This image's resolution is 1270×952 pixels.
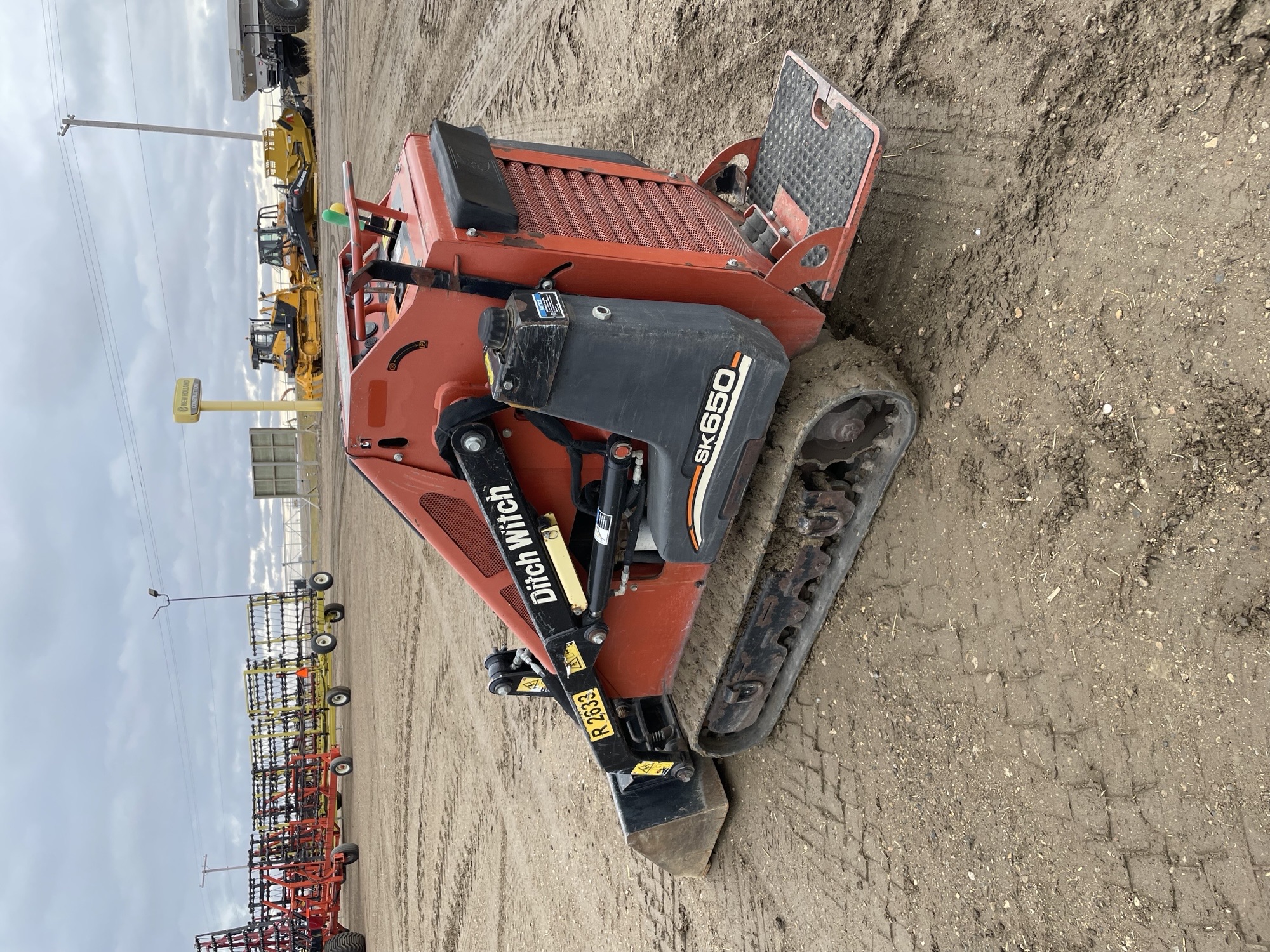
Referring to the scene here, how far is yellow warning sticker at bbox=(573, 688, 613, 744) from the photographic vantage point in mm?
3348

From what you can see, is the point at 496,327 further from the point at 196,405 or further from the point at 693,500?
the point at 196,405

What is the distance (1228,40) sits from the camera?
204cm

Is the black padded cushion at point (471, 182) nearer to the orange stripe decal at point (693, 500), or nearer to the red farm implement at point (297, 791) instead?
the orange stripe decal at point (693, 500)

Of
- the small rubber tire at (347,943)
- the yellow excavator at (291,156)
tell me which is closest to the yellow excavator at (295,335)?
→ the yellow excavator at (291,156)

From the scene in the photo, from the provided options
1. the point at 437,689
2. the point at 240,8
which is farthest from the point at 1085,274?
the point at 240,8

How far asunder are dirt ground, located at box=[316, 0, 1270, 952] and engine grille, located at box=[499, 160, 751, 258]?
0.71m

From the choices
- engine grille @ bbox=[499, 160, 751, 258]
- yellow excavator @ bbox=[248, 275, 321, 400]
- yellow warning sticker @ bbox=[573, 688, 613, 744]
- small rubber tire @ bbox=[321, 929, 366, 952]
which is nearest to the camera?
engine grille @ bbox=[499, 160, 751, 258]

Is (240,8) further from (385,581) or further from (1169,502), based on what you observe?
(1169,502)

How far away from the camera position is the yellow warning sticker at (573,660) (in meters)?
3.18

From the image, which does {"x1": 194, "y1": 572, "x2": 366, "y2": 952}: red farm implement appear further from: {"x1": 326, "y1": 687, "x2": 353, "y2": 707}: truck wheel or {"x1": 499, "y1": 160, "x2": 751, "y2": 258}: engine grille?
{"x1": 499, "y1": 160, "x2": 751, "y2": 258}: engine grille

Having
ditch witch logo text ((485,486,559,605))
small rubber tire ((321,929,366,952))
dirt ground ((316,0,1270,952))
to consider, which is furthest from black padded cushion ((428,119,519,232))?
small rubber tire ((321,929,366,952))

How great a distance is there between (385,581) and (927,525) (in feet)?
27.5

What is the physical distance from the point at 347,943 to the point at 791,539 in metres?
10.2

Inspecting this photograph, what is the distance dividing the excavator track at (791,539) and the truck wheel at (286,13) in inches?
838
